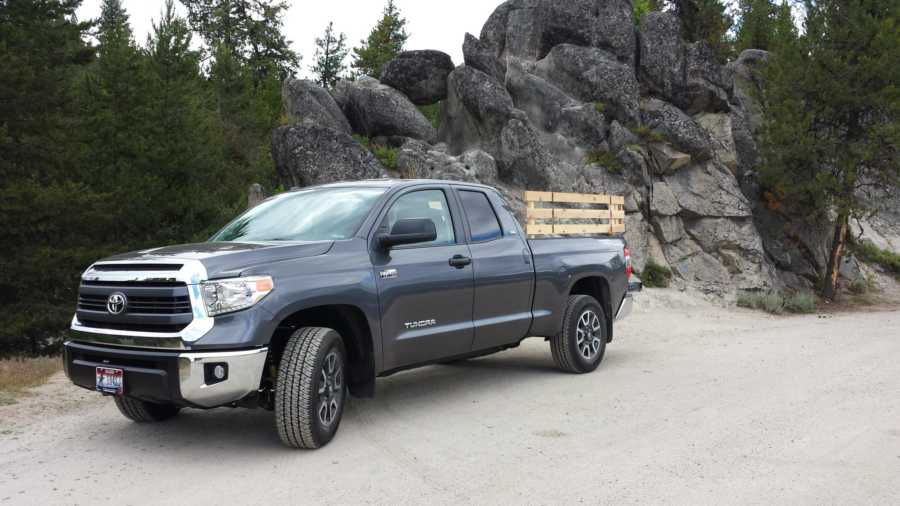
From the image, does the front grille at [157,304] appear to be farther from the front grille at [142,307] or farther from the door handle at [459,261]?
the door handle at [459,261]

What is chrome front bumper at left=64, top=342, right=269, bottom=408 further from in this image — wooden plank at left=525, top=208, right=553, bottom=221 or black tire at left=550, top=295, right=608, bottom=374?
wooden plank at left=525, top=208, right=553, bottom=221

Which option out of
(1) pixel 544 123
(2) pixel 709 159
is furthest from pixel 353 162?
(2) pixel 709 159

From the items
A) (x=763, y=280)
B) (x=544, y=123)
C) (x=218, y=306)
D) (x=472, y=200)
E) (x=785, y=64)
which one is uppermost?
(x=785, y=64)

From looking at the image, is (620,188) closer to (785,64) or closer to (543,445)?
(785,64)

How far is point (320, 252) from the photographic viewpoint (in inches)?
216

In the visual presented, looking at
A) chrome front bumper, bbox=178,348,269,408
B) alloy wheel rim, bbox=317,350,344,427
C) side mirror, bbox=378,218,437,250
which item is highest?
side mirror, bbox=378,218,437,250

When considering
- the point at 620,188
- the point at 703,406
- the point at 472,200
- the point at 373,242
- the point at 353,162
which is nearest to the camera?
the point at 373,242

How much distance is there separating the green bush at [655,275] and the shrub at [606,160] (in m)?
2.76

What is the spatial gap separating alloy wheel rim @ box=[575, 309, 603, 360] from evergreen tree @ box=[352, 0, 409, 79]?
124ft

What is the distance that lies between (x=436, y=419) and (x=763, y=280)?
16.4 metres

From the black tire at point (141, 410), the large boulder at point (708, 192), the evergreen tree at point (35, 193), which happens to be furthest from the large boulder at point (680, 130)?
the black tire at point (141, 410)

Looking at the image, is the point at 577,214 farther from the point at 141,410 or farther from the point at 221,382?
the point at 221,382

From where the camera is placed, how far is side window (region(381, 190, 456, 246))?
6.34 meters

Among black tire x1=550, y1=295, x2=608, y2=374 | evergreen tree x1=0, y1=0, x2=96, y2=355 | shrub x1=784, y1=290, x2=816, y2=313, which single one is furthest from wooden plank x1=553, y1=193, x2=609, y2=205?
evergreen tree x1=0, y1=0, x2=96, y2=355
